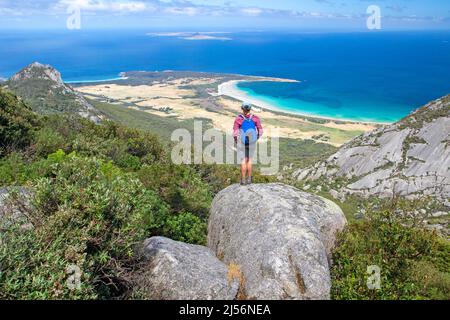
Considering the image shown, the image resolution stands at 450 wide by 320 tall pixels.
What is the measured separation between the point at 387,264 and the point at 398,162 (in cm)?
5986

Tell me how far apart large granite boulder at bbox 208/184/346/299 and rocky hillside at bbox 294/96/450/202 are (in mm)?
48763

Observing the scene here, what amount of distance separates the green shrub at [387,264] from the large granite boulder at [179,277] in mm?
2912

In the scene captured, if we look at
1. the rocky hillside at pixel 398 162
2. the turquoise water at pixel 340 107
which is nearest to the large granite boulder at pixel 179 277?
the rocky hillside at pixel 398 162

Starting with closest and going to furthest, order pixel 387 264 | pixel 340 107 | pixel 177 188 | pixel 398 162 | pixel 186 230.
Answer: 1. pixel 387 264
2. pixel 186 230
3. pixel 177 188
4. pixel 398 162
5. pixel 340 107

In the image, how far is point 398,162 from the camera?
65750 millimetres

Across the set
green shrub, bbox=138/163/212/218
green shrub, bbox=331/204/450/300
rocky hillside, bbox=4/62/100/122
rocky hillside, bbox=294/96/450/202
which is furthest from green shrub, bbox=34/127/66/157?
rocky hillside, bbox=4/62/100/122

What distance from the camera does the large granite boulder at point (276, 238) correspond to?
9.70 metres

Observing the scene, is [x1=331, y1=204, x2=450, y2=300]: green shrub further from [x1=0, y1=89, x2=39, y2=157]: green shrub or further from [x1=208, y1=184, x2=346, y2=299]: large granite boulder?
[x1=0, y1=89, x2=39, y2=157]: green shrub

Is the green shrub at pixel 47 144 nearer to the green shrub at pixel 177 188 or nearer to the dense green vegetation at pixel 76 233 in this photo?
the green shrub at pixel 177 188

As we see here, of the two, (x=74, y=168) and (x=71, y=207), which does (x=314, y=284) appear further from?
(x=74, y=168)

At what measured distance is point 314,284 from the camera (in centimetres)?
963

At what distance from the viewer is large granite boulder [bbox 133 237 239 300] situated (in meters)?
9.62

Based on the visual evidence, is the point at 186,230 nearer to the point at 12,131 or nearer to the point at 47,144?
the point at 47,144

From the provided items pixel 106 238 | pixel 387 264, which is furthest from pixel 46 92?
pixel 387 264
